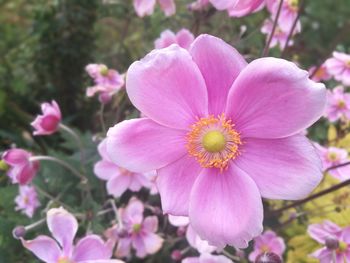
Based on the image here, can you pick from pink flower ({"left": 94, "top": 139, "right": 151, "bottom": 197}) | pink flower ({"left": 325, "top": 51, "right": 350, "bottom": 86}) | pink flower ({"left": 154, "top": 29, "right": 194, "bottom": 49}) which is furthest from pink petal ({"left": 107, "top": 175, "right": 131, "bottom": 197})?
pink flower ({"left": 325, "top": 51, "right": 350, "bottom": 86})

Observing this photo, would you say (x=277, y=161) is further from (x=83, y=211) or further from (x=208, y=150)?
(x=83, y=211)

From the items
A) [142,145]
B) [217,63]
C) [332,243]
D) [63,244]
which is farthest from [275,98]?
[63,244]

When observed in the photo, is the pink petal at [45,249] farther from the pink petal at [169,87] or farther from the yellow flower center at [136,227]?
the pink petal at [169,87]

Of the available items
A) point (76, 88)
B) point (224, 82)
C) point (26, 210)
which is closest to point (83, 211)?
point (26, 210)

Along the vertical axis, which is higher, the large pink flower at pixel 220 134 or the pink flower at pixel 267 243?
the large pink flower at pixel 220 134

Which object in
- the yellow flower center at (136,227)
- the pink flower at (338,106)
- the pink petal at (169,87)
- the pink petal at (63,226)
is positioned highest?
the pink petal at (169,87)

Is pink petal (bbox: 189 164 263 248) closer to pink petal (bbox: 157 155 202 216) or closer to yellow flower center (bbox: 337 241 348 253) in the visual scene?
pink petal (bbox: 157 155 202 216)

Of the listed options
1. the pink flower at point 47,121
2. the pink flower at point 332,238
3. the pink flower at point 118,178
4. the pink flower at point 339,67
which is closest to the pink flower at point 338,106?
the pink flower at point 339,67
